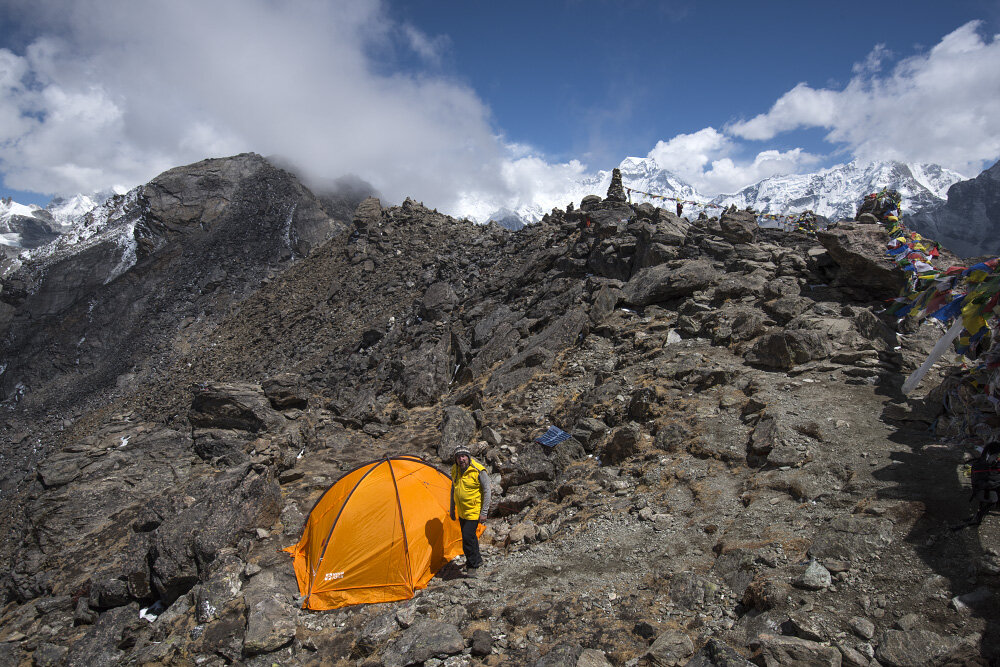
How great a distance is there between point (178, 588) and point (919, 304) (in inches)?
578

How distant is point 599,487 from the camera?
7.73 meters

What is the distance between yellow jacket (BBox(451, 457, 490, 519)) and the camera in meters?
6.95

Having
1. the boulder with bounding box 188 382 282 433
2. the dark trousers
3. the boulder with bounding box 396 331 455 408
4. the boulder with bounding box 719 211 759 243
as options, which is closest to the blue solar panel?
the dark trousers

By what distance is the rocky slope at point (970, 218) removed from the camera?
4252 inches

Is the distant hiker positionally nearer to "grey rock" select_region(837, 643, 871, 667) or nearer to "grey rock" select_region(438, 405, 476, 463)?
"grey rock" select_region(837, 643, 871, 667)

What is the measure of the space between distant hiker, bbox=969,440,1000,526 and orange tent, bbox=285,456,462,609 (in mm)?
6467

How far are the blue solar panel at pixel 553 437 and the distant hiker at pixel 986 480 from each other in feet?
→ 18.8


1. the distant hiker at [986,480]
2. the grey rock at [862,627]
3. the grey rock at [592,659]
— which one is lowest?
the grey rock at [592,659]

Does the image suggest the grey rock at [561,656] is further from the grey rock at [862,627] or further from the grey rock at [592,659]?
the grey rock at [862,627]

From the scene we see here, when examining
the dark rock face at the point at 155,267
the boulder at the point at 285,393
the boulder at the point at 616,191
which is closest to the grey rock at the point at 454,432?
the boulder at the point at 285,393

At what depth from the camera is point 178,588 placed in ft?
25.1

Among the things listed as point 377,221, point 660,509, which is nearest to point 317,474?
point 660,509

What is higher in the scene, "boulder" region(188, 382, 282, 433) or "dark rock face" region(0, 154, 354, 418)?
"dark rock face" region(0, 154, 354, 418)

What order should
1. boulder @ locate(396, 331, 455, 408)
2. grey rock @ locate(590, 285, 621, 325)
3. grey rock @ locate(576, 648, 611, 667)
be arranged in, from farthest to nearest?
1. boulder @ locate(396, 331, 455, 408)
2. grey rock @ locate(590, 285, 621, 325)
3. grey rock @ locate(576, 648, 611, 667)
